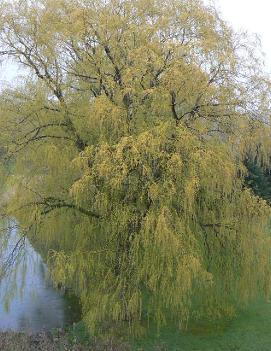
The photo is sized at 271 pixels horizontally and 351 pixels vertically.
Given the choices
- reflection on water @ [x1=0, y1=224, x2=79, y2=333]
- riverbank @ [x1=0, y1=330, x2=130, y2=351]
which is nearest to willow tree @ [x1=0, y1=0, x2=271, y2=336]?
riverbank @ [x1=0, y1=330, x2=130, y2=351]

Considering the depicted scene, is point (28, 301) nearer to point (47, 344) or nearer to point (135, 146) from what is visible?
point (47, 344)

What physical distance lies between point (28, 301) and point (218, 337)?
574cm

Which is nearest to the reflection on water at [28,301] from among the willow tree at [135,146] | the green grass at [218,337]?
the willow tree at [135,146]

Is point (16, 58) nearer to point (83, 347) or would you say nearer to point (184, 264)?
point (184, 264)

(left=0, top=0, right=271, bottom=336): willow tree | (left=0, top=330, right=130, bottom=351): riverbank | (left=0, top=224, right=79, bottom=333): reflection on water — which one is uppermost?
(left=0, top=0, right=271, bottom=336): willow tree

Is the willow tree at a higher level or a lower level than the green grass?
higher

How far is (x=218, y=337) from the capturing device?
10555mm

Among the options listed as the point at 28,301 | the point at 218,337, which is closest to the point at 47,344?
the point at 218,337

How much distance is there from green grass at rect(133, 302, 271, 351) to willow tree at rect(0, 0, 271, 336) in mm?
632

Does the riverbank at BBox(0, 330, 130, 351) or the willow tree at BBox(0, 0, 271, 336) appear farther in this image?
the riverbank at BBox(0, 330, 130, 351)

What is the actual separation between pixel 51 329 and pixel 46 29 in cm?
673

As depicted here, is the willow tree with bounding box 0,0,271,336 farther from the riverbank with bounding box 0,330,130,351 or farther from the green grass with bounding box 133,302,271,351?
the green grass with bounding box 133,302,271,351

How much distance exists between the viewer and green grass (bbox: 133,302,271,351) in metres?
10.0

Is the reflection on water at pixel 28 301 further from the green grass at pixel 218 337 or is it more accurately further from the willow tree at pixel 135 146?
the green grass at pixel 218 337
